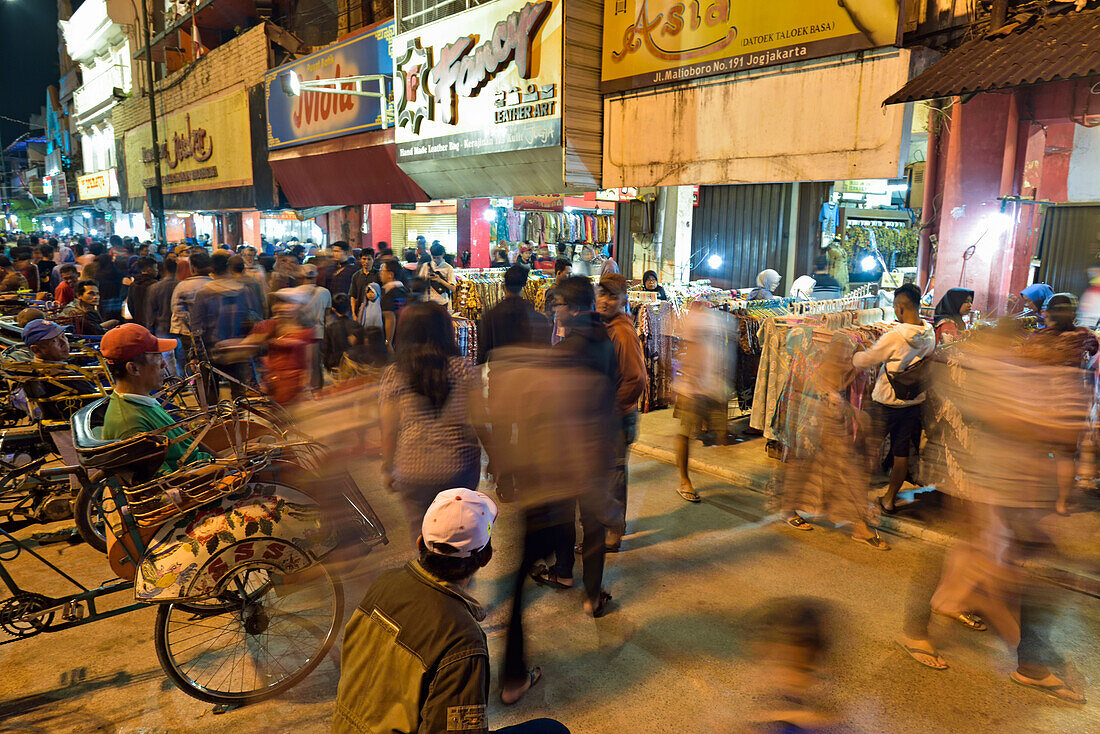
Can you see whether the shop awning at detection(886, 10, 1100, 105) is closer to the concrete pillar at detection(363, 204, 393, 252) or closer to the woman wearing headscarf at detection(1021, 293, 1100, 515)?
the woman wearing headscarf at detection(1021, 293, 1100, 515)

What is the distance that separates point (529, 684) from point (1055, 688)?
295cm

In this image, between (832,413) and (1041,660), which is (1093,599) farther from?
(832,413)

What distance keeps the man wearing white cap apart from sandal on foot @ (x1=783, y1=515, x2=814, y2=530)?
181 inches

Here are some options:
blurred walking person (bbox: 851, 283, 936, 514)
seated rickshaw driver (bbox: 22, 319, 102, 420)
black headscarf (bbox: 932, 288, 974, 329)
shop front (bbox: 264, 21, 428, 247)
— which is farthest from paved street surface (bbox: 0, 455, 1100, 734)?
shop front (bbox: 264, 21, 428, 247)

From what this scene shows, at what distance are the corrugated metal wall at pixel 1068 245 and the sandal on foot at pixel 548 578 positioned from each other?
1060 cm

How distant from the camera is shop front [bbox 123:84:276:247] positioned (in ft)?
74.2

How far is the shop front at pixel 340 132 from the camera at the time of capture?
647 inches

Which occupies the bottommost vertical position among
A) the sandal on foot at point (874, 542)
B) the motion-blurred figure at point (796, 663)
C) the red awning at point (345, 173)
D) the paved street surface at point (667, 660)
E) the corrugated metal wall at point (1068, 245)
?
the paved street surface at point (667, 660)

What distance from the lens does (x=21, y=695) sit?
3855 millimetres

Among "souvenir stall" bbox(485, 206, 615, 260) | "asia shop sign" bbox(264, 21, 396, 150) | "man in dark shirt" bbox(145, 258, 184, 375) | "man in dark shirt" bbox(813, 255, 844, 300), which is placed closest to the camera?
"man in dark shirt" bbox(145, 258, 184, 375)

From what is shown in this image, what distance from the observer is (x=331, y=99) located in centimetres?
1828

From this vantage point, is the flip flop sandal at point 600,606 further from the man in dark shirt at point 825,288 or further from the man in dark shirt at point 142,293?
the man in dark shirt at point 142,293

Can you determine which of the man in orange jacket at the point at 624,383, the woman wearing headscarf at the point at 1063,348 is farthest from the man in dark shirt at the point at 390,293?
the woman wearing headscarf at the point at 1063,348

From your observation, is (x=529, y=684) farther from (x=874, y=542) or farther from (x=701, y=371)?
(x=874, y=542)
